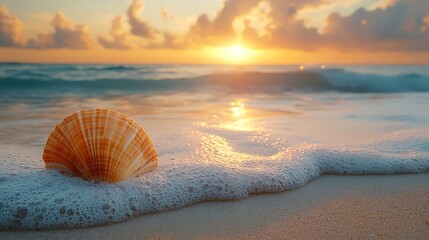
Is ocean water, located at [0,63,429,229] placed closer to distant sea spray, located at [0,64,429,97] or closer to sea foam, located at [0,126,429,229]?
sea foam, located at [0,126,429,229]

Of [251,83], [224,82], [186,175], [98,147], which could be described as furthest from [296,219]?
[251,83]

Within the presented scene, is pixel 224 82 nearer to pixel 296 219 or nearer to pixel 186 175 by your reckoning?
pixel 186 175

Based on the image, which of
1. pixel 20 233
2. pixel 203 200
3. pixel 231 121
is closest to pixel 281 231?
pixel 203 200

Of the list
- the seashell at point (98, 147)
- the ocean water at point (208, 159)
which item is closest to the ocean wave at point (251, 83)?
the ocean water at point (208, 159)

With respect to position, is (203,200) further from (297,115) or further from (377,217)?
(297,115)

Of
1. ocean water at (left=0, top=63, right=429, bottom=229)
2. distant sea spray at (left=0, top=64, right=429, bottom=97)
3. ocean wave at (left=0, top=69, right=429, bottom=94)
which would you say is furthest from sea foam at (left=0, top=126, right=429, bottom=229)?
ocean wave at (left=0, top=69, right=429, bottom=94)

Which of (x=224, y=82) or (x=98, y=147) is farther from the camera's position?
(x=224, y=82)

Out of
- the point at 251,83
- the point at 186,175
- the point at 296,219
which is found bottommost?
the point at 296,219
